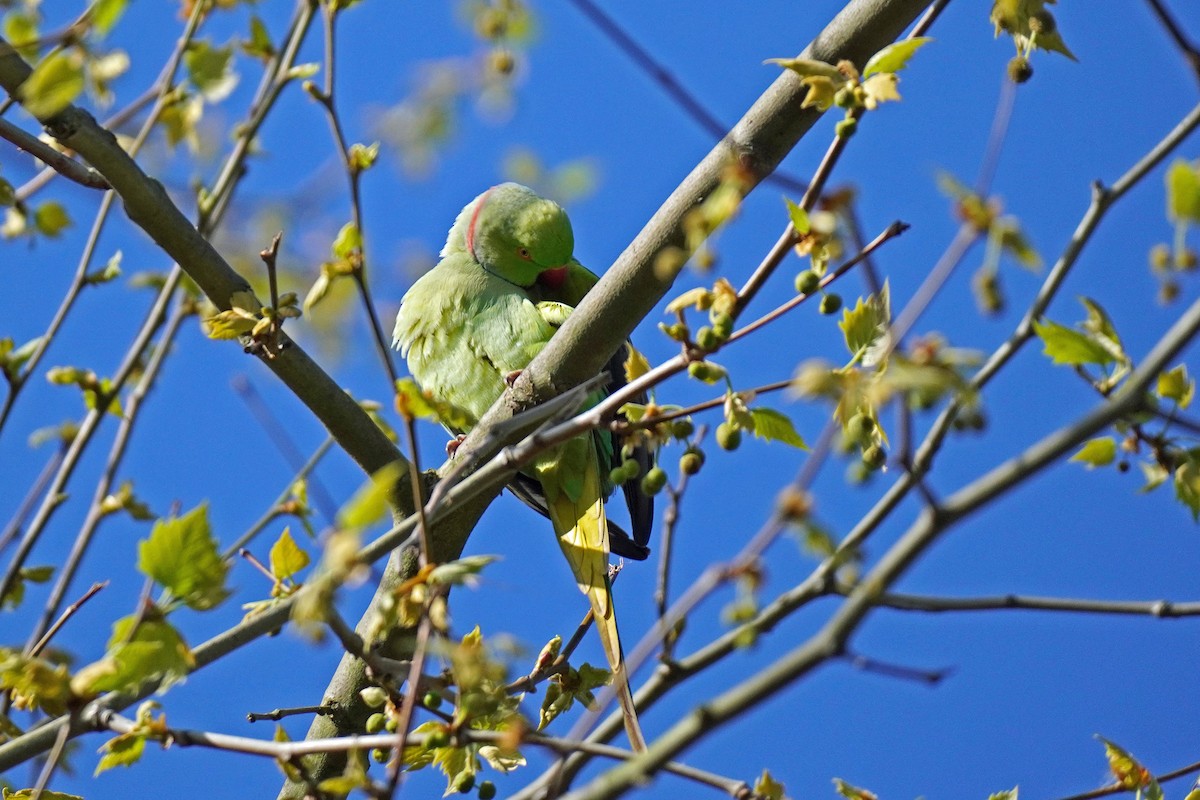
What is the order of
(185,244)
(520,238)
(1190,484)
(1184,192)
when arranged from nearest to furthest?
1. (1184,192)
2. (1190,484)
3. (185,244)
4. (520,238)

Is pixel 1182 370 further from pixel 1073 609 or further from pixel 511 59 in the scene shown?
pixel 511 59

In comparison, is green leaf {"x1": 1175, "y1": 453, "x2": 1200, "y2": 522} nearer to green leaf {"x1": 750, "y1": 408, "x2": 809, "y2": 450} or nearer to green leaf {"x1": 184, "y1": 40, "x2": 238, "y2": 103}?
green leaf {"x1": 750, "y1": 408, "x2": 809, "y2": 450}

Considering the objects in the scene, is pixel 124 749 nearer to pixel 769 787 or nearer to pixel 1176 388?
pixel 769 787

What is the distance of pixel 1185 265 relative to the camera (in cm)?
127

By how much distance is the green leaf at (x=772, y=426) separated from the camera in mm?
1688

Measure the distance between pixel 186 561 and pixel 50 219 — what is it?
1861 mm

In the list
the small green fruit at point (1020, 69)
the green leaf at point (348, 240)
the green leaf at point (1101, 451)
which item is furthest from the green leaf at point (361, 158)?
the green leaf at point (1101, 451)

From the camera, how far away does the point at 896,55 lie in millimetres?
1505

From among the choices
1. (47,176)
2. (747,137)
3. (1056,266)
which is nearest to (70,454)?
(47,176)

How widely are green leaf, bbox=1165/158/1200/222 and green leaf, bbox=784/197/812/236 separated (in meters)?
0.42

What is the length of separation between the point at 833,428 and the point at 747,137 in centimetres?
104

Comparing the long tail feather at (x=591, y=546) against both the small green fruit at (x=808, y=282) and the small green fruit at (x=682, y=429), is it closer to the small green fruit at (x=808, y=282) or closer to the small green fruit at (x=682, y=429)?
the small green fruit at (x=682, y=429)

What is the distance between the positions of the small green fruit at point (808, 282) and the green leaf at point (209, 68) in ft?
6.80

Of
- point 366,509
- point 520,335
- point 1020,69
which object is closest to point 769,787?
point 366,509
